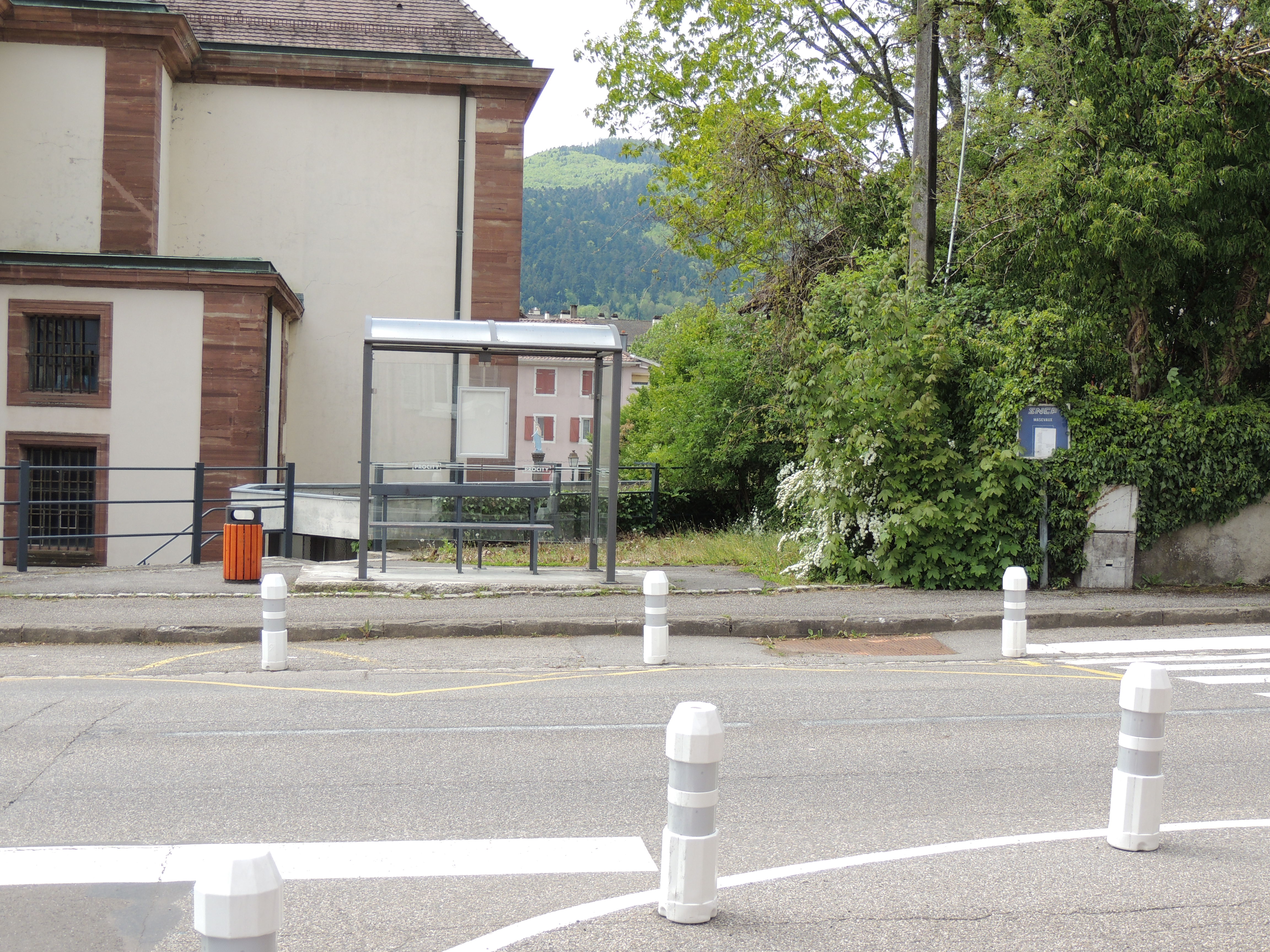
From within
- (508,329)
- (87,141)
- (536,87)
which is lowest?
(508,329)

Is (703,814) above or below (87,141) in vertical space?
below

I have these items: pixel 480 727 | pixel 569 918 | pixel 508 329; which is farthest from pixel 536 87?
pixel 569 918

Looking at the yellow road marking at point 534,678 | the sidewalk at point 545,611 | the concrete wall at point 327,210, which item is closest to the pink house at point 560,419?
the sidewalk at point 545,611

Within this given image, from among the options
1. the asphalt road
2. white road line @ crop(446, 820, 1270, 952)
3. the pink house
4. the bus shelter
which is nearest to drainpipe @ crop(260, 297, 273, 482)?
the pink house

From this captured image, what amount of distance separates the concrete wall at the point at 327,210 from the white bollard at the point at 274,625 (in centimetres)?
1833

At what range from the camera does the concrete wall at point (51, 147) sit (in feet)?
80.1

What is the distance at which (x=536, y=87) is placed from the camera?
27688mm

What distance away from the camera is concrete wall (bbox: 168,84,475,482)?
89.1 ft

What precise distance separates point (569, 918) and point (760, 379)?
67.6ft

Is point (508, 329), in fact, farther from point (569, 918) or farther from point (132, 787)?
point (569, 918)

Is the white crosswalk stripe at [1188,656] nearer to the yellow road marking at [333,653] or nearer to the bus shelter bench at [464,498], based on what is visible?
the bus shelter bench at [464,498]

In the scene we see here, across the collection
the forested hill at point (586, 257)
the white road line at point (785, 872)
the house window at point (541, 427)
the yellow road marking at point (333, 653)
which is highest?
the forested hill at point (586, 257)

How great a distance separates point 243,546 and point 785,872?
10914 mm

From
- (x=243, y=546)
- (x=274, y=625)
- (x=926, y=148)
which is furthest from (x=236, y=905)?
(x=926, y=148)
